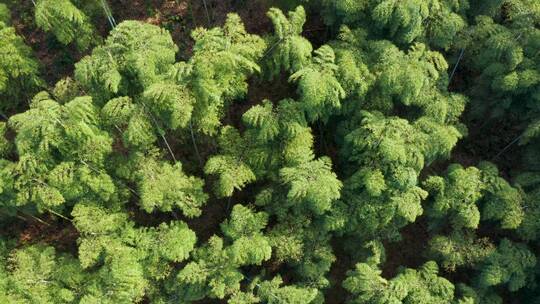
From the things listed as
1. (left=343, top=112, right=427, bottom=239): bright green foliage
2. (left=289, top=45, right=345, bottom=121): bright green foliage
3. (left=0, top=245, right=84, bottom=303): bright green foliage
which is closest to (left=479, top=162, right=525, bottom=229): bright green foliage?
(left=343, top=112, right=427, bottom=239): bright green foliage

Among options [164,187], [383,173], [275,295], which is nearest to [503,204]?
[383,173]

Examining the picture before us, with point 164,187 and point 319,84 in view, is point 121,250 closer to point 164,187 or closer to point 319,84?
point 164,187

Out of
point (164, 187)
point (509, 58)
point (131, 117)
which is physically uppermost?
point (131, 117)

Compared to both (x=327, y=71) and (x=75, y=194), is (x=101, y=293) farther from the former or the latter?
(x=327, y=71)

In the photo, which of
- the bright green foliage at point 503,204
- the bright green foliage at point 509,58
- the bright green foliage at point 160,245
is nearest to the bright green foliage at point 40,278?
the bright green foliage at point 160,245

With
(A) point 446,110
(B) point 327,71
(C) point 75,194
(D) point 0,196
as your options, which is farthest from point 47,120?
(A) point 446,110

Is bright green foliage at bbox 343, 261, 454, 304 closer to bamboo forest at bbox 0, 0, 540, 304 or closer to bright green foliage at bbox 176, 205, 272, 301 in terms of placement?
bamboo forest at bbox 0, 0, 540, 304

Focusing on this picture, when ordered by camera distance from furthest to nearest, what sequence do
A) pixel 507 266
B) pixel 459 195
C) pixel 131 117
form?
pixel 507 266 → pixel 459 195 → pixel 131 117
